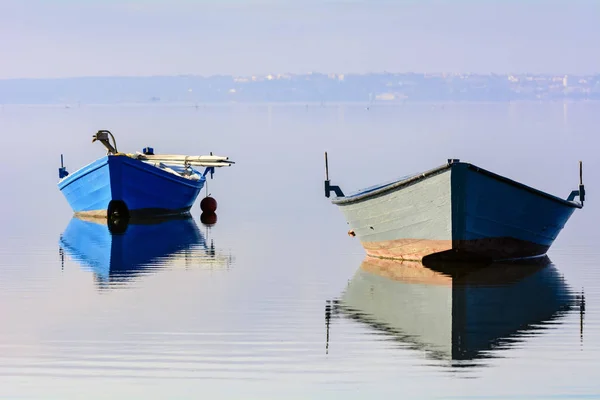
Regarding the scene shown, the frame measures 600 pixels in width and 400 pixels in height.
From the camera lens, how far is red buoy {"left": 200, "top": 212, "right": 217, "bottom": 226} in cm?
4114

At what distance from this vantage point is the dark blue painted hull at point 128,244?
30.7 m

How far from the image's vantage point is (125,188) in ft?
135

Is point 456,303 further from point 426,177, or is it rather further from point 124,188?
point 124,188

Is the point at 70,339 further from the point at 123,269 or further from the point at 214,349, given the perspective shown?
the point at 123,269

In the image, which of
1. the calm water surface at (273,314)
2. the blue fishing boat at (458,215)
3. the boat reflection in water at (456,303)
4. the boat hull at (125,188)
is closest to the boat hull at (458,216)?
the blue fishing boat at (458,215)

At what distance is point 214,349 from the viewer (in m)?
→ 20.6

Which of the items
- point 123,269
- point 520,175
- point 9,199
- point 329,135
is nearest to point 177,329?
point 123,269

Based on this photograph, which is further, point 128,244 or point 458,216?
point 128,244

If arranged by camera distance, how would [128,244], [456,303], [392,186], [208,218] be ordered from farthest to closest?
[208,218], [128,244], [392,186], [456,303]

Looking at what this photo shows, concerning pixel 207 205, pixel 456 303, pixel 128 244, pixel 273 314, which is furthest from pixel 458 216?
pixel 207 205

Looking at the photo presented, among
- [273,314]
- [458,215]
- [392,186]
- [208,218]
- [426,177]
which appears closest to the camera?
[273,314]

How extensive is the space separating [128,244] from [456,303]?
466 inches

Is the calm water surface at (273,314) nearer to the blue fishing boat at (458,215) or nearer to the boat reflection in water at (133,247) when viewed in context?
the boat reflection in water at (133,247)

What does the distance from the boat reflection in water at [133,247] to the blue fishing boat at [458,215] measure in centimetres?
337
